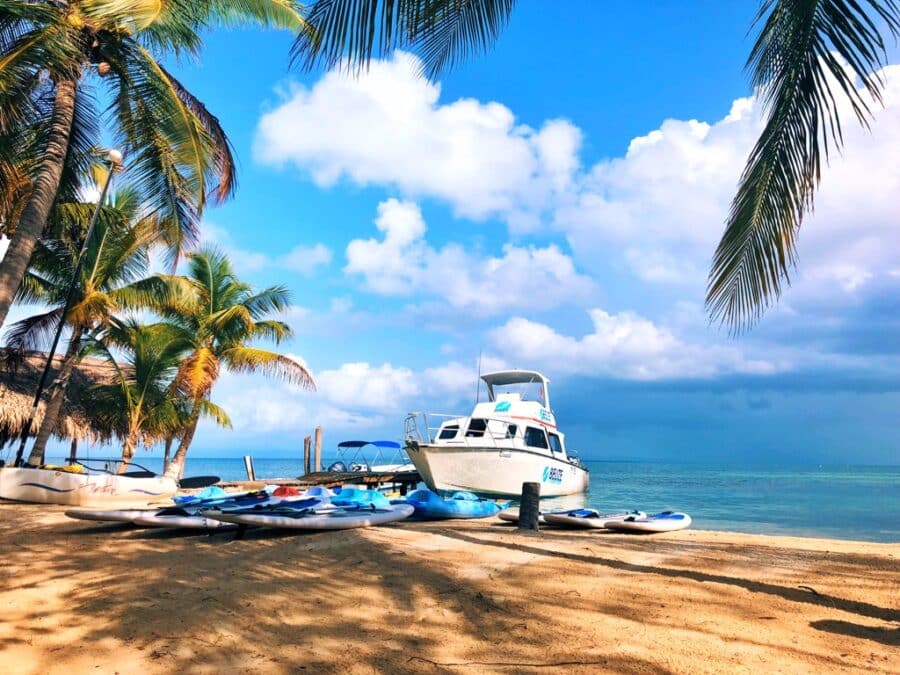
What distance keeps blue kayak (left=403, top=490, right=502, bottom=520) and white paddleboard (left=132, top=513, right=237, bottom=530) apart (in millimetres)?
3649

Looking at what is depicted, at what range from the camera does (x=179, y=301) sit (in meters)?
21.0

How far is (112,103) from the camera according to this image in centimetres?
1115

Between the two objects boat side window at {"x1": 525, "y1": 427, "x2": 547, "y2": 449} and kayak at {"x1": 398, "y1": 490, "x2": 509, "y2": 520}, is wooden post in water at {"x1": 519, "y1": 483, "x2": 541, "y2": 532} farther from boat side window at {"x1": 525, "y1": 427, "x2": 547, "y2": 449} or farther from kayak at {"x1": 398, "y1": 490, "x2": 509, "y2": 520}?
boat side window at {"x1": 525, "y1": 427, "x2": 547, "y2": 449}

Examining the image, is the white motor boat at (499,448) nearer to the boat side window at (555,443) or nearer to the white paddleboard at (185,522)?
the boat side window at (555,443)

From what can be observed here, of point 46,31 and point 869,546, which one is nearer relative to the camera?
point 869,546

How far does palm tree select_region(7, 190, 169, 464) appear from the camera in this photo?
16.8m

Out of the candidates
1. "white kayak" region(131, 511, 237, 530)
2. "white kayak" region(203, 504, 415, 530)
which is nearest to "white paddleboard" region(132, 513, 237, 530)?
"white kayak" region(131, 511, 237, 530)

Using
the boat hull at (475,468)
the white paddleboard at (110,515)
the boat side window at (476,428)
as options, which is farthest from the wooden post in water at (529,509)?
the boat side window at (476,428)

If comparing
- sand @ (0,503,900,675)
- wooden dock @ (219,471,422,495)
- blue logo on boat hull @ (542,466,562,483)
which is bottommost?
sand @ (0,503,900,675)

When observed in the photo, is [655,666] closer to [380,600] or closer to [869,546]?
[380,600]

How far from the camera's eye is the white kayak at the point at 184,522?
8.52 meters

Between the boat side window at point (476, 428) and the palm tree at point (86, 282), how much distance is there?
1112 cm

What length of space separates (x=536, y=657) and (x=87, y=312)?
17.0 m

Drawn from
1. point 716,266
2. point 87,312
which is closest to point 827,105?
point 716,266
